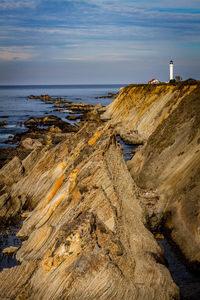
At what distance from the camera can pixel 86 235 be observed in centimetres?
1191

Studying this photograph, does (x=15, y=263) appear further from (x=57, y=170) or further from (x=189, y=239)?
(x=189, y=239)

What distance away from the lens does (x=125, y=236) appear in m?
13.8

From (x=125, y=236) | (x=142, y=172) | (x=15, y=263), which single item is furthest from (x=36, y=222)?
(x=142, y=172)

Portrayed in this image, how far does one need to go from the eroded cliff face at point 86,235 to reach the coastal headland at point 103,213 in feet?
0.12

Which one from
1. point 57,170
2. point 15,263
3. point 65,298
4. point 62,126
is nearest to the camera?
point 65,298

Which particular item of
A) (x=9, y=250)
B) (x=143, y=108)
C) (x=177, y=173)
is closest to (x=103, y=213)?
(x=9, y=250)

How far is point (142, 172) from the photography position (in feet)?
90.1

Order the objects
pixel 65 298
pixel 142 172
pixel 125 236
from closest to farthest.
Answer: pixel 65 298 → pixel 125 236 → pixel 142 172

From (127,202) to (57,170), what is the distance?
20.5 feet

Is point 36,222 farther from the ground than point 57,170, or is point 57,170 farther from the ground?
point 57,170

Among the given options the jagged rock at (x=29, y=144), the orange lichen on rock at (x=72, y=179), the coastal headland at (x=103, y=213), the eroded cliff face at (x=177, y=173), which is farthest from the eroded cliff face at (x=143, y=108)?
the orange lichen on rock at (x=72, y=179)

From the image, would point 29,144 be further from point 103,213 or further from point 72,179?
point 103,213

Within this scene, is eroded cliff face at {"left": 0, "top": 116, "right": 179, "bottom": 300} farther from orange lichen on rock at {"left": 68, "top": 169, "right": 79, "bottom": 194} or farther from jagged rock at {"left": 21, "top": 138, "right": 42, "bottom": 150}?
jagged rock at {"left": 21, "top": 138, "right": 42, "bottom": 150}

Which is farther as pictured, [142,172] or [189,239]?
[142,172]
